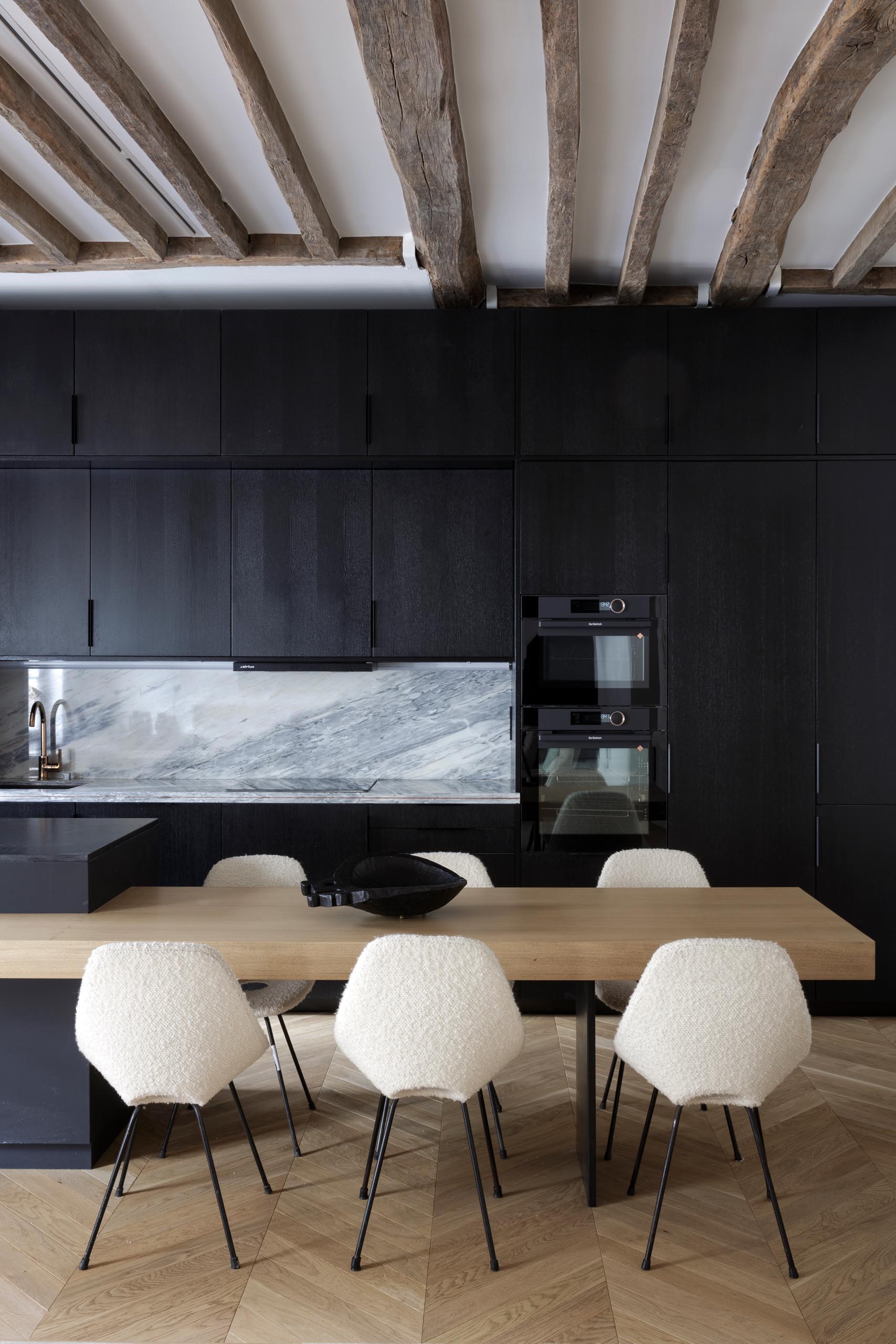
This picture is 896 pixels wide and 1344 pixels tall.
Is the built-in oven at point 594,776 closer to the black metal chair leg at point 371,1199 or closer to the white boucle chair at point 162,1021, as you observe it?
the black metal chair leg at point 371,1199

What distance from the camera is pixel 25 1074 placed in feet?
8.57

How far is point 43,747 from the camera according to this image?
14.7ft

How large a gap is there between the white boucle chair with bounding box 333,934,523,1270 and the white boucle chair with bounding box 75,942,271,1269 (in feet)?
0.87

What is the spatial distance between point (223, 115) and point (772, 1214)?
3.43m

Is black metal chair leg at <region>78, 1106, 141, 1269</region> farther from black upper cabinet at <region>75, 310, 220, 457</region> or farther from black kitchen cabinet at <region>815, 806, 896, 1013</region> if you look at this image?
black kitchen cabinet at <region>815, 806, 896, 1013</region>

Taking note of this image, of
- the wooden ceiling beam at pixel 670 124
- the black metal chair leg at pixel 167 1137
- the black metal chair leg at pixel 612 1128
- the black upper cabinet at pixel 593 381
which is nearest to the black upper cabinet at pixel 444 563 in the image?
the black upper cabinet at pixel 593 381

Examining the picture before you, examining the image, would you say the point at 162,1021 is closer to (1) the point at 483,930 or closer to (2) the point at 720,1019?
(1) the point at 483,930

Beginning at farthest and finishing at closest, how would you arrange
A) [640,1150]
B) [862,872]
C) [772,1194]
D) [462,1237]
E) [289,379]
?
[289,379], [862,872], [640,1150], [462,1237], [772,1194]

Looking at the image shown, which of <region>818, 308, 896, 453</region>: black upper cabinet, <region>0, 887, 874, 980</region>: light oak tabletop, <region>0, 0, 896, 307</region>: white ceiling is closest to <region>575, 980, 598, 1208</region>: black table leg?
<region>0, 887, 874, 980</region>: light oak tabletop

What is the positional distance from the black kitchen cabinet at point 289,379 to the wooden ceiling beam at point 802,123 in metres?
1.54

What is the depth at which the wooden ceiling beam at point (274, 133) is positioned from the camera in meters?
2.38

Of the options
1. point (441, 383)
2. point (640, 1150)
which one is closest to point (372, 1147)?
point (640, 1150)

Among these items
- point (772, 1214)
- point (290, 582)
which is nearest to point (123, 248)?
point (290, 582)

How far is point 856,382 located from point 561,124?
1.87 meters
